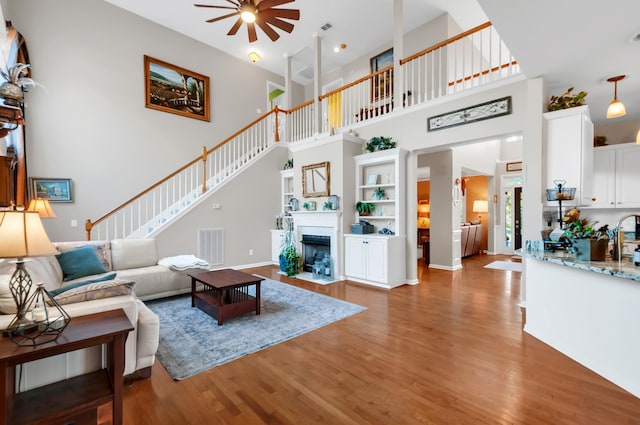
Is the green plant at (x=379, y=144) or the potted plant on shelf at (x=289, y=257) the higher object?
the green plant at (x=379, y=144)

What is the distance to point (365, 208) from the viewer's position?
5727mm

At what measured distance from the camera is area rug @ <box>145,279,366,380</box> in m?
2.61

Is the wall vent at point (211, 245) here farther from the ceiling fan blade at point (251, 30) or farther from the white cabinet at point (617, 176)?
the white cabinet at point (617, 176)

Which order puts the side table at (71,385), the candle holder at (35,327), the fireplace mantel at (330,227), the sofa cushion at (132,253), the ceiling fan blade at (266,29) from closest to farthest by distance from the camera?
the side table at (71,385) < the candle holder at (35,327) < the sofa cushion at (132,253) < the ceiling fan blade at (266,29) < the fireplace mantel at (330,227)

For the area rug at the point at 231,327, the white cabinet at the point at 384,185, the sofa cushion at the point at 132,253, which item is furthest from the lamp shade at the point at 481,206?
the sofa cushion at the point at 132,253

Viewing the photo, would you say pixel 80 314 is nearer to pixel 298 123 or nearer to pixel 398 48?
pixel 398 48

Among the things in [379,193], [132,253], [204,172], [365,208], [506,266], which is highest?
[204,172]

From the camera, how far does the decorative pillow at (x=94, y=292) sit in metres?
2.04

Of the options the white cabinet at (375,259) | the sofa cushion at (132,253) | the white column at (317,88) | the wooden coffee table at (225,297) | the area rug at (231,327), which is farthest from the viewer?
the white column at (317,88)

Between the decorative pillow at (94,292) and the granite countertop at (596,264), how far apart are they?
375 cm

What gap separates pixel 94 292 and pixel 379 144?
491cm

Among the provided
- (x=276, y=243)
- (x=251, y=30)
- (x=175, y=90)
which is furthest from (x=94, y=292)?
(x=175, y=90)

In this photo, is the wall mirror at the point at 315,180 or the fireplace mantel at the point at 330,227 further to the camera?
the wall mirror at the point at 315,180

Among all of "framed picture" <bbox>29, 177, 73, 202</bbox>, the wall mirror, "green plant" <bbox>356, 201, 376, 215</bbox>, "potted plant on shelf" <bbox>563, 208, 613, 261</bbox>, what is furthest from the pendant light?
"framed picture" <bbox>29, 177, 73, 202</bbox>
